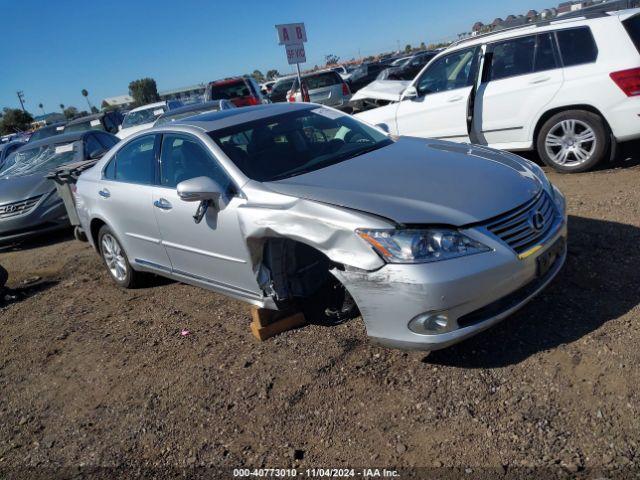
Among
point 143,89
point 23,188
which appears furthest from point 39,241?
point 143,89

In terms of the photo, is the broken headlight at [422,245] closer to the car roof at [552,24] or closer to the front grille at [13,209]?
the car roof at [552,24]

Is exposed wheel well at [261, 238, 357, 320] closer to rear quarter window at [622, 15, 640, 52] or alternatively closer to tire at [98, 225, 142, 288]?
tire at [98, 225, 142, 288]

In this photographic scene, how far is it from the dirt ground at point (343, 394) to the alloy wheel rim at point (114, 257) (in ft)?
2.95

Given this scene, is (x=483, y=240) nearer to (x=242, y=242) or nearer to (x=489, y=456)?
(x=489, y=456)

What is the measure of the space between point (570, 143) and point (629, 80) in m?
0.89

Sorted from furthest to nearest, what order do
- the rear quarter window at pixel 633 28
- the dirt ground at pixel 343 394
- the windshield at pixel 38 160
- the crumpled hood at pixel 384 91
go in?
the windshield at pixel 38 160 → the crumpled hood at pixel 384 91 → the rear quarter window at pixel 633 28 → the dirt ground at pixel 343 394

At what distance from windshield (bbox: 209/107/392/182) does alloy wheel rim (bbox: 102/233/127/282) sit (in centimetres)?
201

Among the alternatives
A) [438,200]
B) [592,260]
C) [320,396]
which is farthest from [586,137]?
[320,396]

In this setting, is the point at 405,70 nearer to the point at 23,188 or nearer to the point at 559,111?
the point at 559,111

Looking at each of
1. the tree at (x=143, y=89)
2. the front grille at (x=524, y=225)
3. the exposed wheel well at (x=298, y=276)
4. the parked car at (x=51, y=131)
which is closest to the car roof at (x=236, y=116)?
the exposed wheel well at (x=298, y=276)

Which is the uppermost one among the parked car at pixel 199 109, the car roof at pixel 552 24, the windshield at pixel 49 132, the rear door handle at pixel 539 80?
the windshield at pixel 49 132

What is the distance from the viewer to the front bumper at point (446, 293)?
2.75 m

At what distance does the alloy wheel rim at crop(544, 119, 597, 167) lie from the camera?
6152mm

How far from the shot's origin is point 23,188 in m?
8.40
